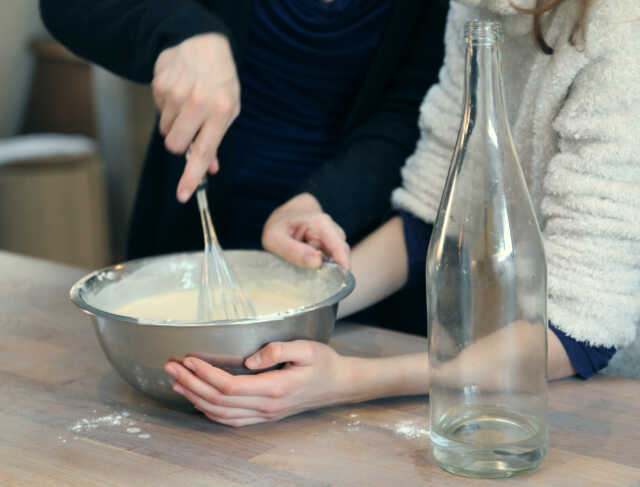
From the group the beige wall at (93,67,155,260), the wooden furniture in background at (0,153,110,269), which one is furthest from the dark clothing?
the beige wall at (93,67,155,260)

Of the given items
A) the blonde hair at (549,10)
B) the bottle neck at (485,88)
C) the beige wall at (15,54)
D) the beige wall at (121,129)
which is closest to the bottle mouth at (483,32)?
the bottle neck at (485,88)

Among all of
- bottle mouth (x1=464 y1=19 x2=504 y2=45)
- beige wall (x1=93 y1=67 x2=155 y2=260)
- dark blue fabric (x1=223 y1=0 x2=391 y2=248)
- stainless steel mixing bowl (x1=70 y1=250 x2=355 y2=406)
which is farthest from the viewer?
beige wall (x1=93 y1=67 x2=155 y2=260)

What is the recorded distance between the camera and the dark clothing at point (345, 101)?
1.15m

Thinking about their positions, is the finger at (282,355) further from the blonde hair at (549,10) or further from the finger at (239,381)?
the blonde hair at (549,10)

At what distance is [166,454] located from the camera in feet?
2.34

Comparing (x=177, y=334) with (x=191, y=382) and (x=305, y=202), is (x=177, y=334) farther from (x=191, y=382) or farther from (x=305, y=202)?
(x=305, y=202)

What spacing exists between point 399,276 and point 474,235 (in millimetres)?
444

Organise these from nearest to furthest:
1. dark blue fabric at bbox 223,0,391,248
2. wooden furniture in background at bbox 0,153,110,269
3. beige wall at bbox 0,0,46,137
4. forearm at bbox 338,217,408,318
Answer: forearm at bbox 338,217,408,318 < dark blue fabric at bbox 223,0,391,248 < wooden furniture in background at bbox 0,153,110,269 < beige wall at bbox 0,0,46,137

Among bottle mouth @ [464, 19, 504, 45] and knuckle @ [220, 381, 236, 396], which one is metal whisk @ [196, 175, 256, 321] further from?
bottle mouth @ [464, 19, 504, 45]

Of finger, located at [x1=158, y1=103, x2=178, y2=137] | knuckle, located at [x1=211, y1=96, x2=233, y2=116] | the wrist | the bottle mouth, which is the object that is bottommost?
the wrist

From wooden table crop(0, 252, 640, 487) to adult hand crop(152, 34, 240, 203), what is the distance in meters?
0.24

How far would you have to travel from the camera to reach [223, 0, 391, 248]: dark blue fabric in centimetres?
132

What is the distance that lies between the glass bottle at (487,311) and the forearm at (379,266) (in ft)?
1.28

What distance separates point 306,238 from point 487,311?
0.37m
